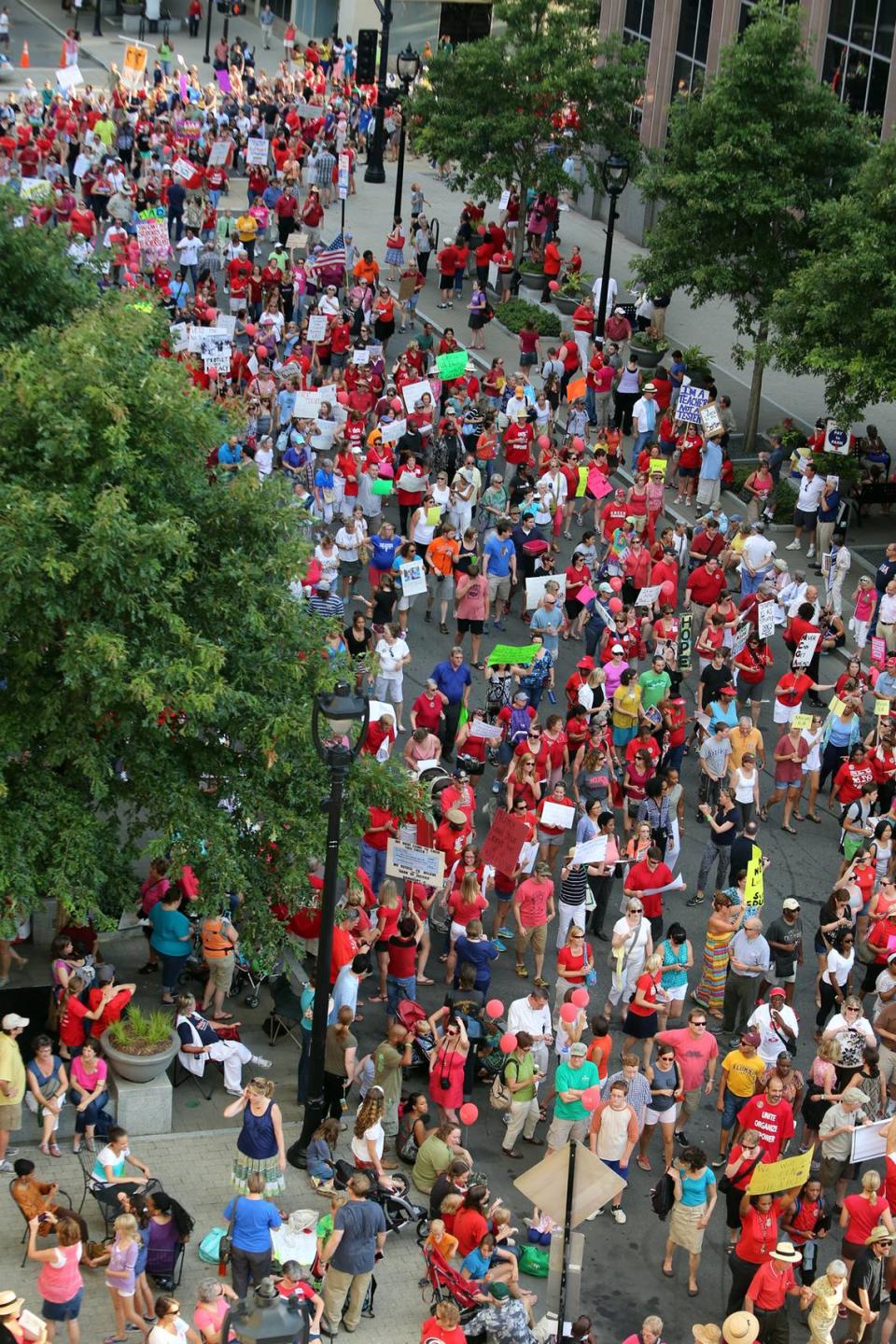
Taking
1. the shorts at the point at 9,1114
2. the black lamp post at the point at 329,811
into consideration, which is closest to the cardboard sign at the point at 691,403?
the black lamp post at the point at 329,811

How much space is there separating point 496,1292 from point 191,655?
548 centimetres

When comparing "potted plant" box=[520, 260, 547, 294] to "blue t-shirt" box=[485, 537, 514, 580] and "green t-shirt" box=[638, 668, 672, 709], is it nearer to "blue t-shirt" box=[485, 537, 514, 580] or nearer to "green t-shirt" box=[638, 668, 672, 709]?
"blue t-shirt" box=[485, 537, 514, 580]

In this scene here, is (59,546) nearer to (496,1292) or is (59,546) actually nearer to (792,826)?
(496,1292)

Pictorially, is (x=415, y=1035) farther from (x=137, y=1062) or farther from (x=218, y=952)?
Result: (x=137, y=1062)

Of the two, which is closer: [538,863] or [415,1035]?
[415,1035]

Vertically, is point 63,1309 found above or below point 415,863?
below

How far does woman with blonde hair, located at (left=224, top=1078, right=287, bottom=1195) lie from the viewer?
53.5 ft

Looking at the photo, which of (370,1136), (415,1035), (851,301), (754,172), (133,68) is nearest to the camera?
(370,1136)

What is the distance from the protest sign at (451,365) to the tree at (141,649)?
13105mm

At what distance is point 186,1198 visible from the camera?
55.9 feet

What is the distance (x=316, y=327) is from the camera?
34031mm

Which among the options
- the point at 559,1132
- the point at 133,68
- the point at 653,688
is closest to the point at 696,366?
the point at 653,688

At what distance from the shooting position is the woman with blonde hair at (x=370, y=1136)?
653 inches

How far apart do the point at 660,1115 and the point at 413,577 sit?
9457 millimetres
